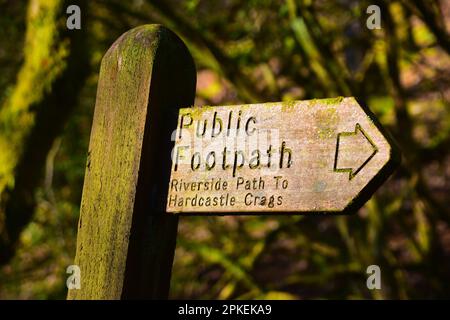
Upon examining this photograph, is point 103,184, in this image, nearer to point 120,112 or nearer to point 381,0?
point 120,112

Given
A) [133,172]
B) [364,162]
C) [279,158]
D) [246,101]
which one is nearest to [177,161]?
[133,172]

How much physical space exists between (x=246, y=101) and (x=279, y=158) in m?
2.49

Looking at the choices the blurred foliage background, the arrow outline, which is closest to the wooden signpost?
the arrow outline

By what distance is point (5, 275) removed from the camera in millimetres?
5180

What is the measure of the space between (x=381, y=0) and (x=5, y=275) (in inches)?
130

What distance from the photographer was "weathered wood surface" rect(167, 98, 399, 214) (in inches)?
65.0

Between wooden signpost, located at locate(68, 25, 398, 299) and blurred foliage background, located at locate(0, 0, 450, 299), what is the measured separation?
119cm

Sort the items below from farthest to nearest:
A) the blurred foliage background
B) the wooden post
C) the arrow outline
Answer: the blurred foliage background
the wooden post
the arrow outline

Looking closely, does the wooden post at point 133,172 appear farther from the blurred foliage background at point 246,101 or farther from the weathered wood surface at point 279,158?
the blurred foliage background at point 246,101

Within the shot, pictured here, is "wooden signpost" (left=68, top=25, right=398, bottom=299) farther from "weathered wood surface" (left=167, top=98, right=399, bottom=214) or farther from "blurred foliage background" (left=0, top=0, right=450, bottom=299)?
"blurred foliage background" (left=0, top=0, right=450, bottom=299)

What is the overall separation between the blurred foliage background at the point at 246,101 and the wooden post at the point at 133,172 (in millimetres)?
1192

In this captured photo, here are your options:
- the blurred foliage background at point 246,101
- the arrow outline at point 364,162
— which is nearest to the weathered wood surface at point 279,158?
the arrow outline at point 364,162

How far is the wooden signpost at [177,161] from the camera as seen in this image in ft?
5.55
